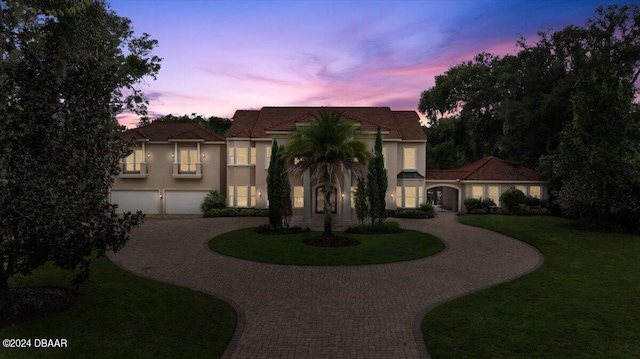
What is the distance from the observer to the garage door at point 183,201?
32.0m

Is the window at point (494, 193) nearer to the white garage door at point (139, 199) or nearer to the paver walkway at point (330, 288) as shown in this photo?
the paver walkway at point (330, 288)

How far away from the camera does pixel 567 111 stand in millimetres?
29500

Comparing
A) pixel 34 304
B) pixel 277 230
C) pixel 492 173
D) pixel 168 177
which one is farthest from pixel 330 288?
pixel 492 173

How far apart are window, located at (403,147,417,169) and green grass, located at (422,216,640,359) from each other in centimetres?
1725

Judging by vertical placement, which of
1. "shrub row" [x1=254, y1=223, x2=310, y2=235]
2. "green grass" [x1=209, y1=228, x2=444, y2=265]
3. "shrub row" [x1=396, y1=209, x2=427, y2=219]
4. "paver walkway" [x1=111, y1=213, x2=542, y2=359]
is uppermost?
"shrub row" [x1=396, y1=209, x2=427, y2=219]

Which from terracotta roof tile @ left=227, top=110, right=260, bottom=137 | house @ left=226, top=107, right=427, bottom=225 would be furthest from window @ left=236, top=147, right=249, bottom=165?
terracotta roof tile @ left=227, top=110, right=260, bottom=137

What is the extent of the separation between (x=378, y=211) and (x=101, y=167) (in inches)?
674

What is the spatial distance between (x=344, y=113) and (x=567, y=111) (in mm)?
18840

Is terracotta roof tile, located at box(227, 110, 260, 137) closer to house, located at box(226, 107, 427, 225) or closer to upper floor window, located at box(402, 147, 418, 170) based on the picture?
house, located at box(226, 107, 427, 225)

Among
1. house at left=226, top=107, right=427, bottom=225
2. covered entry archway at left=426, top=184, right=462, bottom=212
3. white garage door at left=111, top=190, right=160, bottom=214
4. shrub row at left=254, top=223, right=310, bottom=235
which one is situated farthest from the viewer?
covered entry archway at left=426, top=184, right=462, bottom=212

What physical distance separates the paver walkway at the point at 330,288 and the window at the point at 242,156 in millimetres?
11286

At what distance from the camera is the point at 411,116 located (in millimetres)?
35156

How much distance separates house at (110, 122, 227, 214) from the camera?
3172 cm

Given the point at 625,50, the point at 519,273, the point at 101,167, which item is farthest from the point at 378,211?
the point at 625,50
